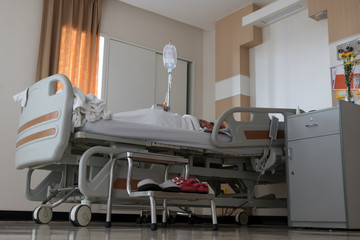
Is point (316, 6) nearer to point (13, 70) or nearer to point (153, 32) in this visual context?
point (153, 32)

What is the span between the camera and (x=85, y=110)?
113 inches

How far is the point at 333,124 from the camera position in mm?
3238

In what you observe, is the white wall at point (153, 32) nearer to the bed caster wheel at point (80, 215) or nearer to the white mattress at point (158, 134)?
the white mattress at point (158, 134)

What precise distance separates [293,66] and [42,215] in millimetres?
3258

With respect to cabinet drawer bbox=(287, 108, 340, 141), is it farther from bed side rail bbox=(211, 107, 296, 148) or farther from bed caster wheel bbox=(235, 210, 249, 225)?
bed caster wheel bbox=(235, 210, 249, 225)

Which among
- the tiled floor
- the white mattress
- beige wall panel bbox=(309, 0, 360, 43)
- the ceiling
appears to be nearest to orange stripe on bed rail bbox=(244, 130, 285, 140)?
the white mattress

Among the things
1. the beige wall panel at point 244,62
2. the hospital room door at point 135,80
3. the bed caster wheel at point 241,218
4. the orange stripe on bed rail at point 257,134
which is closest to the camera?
the orange stripe on bed rail at point 257,134

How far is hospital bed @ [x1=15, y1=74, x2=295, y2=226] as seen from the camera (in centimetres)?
280

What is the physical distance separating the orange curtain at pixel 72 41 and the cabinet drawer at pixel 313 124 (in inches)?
98.4

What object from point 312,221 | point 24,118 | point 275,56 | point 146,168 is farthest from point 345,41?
point 24,118

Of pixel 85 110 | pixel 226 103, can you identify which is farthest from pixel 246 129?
pixel 226 103

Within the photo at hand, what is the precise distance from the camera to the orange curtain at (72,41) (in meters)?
4.74

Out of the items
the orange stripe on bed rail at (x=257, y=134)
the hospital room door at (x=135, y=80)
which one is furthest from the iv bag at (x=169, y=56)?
the orange stripe on bed rail at (x=257, y=134)

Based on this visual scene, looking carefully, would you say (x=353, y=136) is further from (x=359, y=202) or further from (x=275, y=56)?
(x=275, y=56)
